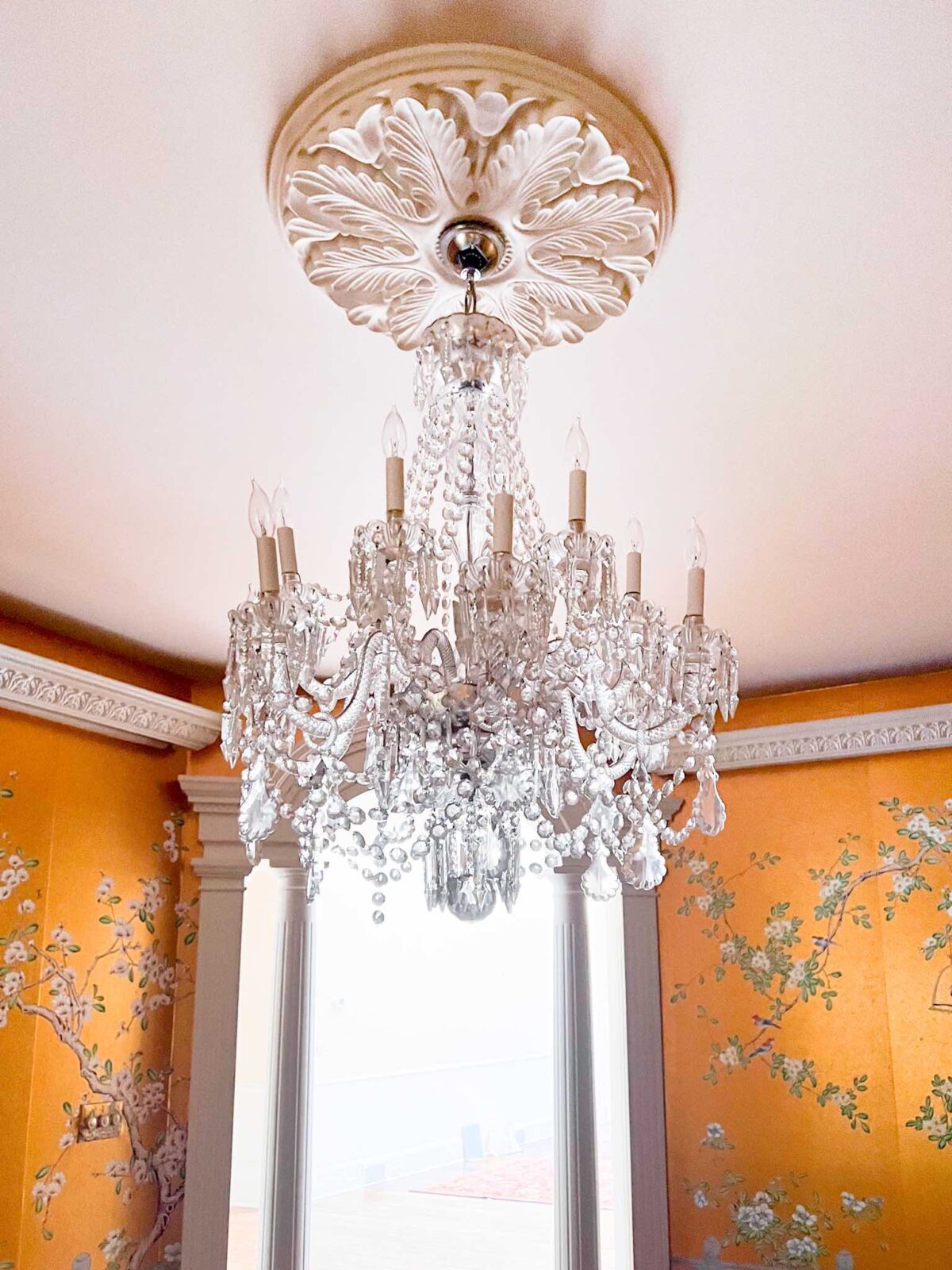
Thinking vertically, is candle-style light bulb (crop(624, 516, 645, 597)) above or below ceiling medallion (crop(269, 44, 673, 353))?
below

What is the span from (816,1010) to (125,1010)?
2263 millimetres

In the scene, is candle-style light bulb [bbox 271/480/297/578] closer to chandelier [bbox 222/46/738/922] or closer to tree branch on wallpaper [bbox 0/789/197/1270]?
chandelier [bbox 222/46/738/922]

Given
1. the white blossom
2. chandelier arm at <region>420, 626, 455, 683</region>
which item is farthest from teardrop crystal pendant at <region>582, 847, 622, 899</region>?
the white blossom

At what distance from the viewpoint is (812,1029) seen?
3.64 meters

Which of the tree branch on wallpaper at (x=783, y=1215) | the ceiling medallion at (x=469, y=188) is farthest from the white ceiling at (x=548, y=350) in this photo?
the tree branch on wallpaper at (x=783, y=1215)

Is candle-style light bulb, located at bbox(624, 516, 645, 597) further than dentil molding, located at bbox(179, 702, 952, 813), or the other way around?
dentil molding, located at bbox(179, 702, 952, 813)

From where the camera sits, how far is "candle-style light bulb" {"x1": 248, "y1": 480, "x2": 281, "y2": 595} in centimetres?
153

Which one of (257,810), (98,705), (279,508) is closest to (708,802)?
(257,810)

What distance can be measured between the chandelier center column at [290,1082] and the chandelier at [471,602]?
2.21 metres

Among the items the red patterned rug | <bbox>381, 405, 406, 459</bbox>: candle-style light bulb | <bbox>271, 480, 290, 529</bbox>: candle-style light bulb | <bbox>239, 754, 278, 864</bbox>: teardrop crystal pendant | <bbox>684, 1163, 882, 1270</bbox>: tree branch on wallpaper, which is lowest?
the red patterned rug

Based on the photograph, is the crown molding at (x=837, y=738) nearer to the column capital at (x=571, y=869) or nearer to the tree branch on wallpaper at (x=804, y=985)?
the tree branch on wallpaper at (x=804, y=985)

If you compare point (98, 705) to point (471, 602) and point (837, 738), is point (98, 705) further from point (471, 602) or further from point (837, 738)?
point (837, 738)

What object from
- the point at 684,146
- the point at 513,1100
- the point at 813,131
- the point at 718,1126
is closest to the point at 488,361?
the point at 684,146

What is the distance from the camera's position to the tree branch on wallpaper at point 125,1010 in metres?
3.03
